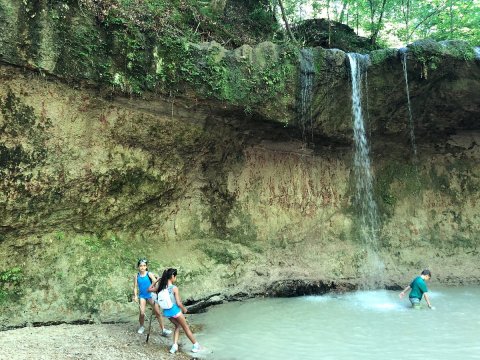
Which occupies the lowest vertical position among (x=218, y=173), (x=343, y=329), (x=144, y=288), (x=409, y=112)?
(x=343, y=329)

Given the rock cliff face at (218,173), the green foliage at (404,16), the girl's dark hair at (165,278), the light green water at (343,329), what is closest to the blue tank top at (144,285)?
the girl's dark hair at (165,278)

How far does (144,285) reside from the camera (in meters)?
6.66

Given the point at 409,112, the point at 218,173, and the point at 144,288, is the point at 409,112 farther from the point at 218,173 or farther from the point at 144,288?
the point at 144,288

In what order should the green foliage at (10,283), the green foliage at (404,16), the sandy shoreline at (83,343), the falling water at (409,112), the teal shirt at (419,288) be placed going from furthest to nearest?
the green foliage at (404,16)
the falling water at (409,112)
the teal shirt at (419,288)
the green foliage at (10,283)
the sandy shoreline at (83,343)

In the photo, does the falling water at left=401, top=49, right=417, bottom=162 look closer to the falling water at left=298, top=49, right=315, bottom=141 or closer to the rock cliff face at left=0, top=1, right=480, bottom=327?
the rock cliff face at left=0, top=1, right=480, bottom=327

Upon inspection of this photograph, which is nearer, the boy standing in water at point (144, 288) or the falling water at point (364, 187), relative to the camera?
the boy standing in water at point (144, 288)

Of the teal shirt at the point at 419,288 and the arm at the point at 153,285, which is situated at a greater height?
the arm at the point at 153,285

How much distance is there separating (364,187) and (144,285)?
26.2 ft

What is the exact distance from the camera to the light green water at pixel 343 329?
5.84m

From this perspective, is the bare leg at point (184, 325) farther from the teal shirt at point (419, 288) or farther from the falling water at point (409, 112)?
the falling water at point (409, 112)

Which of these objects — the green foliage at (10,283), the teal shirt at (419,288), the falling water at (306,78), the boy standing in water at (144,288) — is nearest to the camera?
the boy standing in water at (144,288)

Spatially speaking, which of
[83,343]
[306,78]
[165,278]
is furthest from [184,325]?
[306,78]

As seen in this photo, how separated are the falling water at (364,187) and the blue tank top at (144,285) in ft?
21.4

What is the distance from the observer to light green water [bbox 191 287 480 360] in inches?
230
